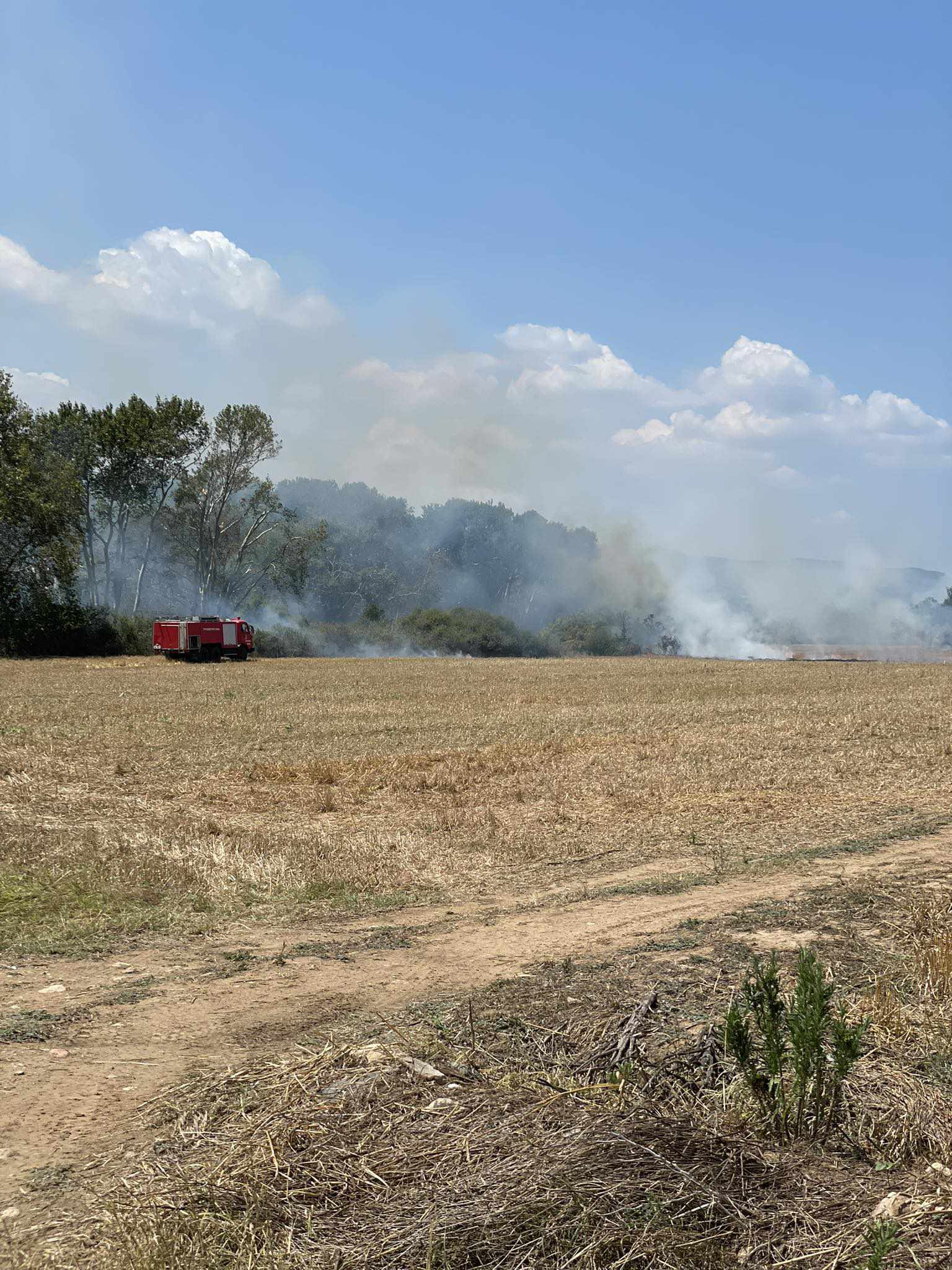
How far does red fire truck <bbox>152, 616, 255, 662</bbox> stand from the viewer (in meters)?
50.4

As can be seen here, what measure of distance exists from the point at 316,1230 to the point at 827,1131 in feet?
6.66

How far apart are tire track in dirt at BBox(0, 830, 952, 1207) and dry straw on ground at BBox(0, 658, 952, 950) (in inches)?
36.5

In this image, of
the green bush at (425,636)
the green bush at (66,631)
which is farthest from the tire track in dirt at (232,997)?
the green bush at (425,636)

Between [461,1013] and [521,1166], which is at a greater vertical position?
[521,1166]

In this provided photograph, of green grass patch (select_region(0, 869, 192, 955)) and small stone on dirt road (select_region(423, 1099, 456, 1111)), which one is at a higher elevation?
small stone on dirt road (select_region(423, 1099, 456, 1111))

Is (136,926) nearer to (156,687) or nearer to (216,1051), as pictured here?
(216,1051)

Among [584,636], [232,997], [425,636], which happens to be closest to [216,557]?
[425,636]

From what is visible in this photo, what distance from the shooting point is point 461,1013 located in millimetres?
5625

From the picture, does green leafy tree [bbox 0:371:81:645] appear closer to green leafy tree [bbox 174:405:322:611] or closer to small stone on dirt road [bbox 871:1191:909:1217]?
green leafy tree [bbox 174:405:322:611]

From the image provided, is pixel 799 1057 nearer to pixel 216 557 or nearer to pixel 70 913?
pixel 70 913

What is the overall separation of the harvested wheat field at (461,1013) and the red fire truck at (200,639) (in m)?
35.1

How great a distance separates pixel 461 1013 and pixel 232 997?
1.57m

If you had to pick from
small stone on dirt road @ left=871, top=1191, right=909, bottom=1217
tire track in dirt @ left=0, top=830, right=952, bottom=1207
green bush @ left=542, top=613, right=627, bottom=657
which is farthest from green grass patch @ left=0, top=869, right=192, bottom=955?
green bush @ left=542, top=613, right=627, bottom=657

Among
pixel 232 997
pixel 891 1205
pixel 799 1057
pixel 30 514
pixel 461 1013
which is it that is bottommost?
pixel 232 997
